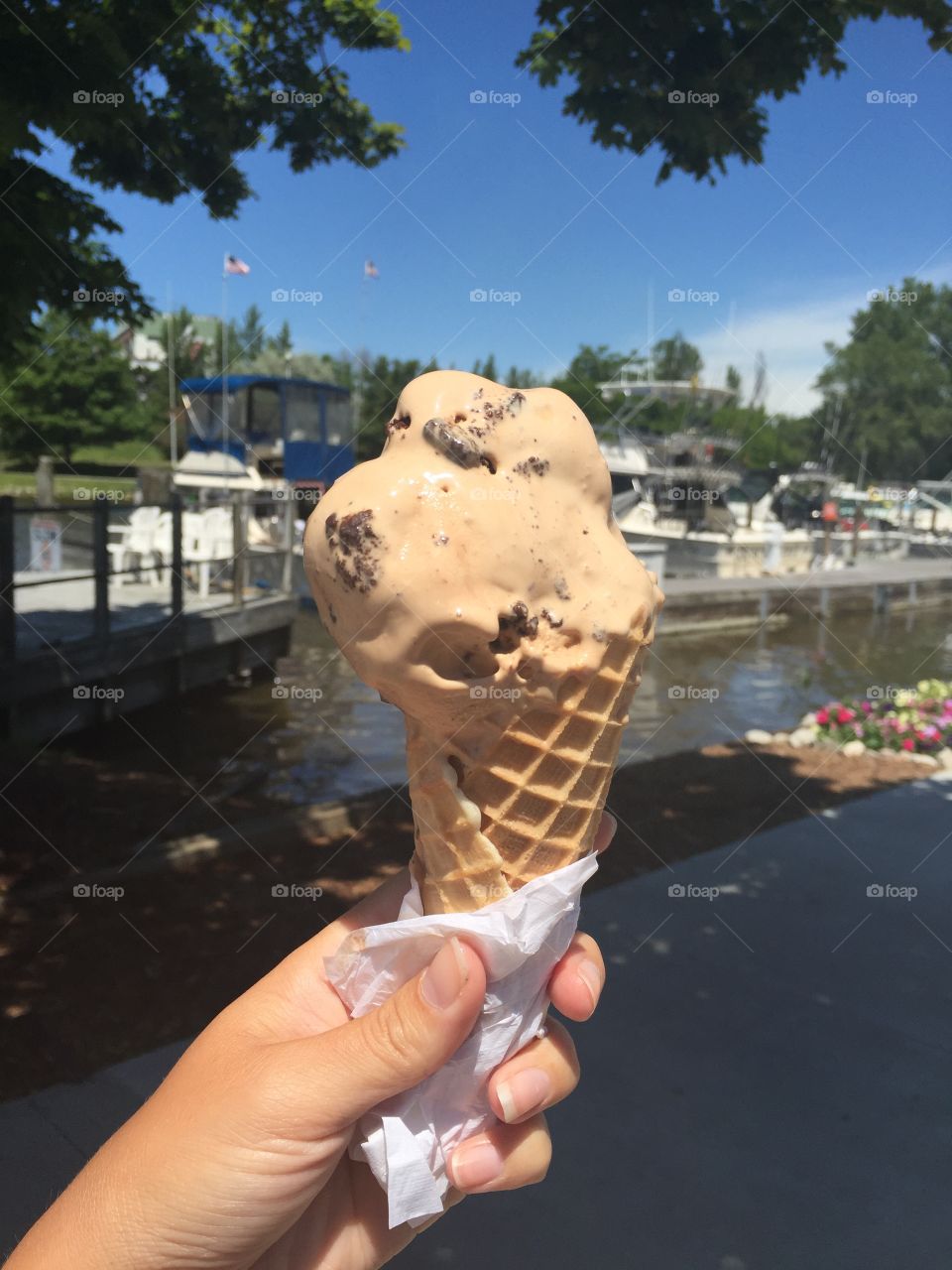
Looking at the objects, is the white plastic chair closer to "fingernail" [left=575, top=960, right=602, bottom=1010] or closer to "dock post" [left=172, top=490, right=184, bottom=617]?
"dock post" [left=172, top=490, right=184, bottom=617]

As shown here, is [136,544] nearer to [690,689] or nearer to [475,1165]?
[690,689]

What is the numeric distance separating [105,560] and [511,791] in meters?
7.45

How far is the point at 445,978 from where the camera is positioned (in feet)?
5.20

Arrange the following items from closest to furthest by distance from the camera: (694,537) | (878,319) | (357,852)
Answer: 1. (357,852)
2. (694,537)
3. (878,319)

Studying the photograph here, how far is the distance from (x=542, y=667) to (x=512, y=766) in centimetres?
24

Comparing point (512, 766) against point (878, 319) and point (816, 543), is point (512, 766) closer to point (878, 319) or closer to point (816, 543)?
point (816, 543)

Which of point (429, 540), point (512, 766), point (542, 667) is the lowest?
point (512, 766)

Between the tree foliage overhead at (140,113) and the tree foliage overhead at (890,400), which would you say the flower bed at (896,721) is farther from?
the tree foliage overhead at (890,400)

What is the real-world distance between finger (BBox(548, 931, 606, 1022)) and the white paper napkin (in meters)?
0.03

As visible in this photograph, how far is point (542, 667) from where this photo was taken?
5.68 feet

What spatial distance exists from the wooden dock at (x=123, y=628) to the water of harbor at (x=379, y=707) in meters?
0.32

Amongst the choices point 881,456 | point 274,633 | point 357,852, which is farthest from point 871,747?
point 881,456

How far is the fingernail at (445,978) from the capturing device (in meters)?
1.58

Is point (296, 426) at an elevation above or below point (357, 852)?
above
